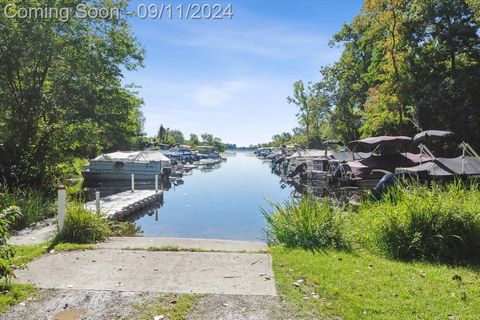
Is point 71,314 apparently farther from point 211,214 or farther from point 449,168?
point 449,168

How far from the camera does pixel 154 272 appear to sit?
537 centimetres

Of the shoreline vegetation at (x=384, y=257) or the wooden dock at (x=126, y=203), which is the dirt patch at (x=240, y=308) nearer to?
the shoreline vegetation at (x=384, y=257)

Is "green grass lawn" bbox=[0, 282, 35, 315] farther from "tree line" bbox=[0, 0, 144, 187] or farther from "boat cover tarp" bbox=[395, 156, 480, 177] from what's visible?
"boat cover tarp" bbox=[395, 156, 480, 177]

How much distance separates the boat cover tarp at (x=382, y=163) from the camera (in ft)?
66.5

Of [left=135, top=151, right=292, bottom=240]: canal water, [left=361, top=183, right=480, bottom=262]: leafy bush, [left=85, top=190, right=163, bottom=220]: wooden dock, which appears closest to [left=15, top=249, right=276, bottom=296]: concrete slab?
[left=361, top=183, right=480, bottom=262]: leafy bush

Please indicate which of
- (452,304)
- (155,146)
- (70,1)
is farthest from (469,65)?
(155,146)

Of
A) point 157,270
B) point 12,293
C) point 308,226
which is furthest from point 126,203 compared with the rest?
point 12,293

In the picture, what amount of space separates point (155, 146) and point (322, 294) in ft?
181

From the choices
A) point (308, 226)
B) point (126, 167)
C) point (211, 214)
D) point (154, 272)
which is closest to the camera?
point (154, 272)

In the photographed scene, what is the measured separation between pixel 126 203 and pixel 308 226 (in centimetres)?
992

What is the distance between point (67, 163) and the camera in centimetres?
1445

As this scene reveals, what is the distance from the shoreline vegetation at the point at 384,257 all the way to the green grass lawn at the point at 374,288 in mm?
11

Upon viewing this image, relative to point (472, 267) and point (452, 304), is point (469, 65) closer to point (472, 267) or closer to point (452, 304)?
point (472, 267)

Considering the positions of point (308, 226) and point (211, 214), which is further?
point (211, 214)
